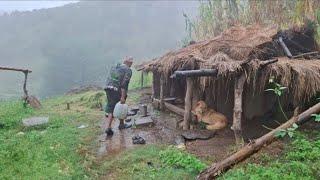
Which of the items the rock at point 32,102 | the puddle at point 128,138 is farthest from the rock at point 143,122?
the rock at point 32,102

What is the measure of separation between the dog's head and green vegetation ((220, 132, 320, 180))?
12.7ft

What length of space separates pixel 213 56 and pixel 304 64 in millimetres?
2514

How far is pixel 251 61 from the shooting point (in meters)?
10.6

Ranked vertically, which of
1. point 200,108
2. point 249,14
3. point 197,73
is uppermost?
point 249,14

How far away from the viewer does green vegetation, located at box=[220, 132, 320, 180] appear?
776 cm

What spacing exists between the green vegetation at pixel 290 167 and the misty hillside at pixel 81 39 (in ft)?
90.9

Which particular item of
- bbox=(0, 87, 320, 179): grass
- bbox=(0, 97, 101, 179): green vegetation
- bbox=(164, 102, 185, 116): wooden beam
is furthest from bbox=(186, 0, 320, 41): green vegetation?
bbox=(0, 97, 101, 179): green vegetation

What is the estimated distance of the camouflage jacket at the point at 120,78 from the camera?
39.7 feet

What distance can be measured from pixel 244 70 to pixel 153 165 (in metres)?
3.41

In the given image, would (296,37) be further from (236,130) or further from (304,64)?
(236,130)

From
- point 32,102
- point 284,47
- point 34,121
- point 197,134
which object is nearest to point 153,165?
point 197,134

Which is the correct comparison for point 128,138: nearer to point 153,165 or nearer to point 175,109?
point 153,165

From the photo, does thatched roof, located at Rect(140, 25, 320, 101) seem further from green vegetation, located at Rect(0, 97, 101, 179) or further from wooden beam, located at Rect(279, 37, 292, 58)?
green vegetation, located at Rect(0, 97, 101, 179)

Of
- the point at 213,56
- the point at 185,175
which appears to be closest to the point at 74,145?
the point at 185,175
